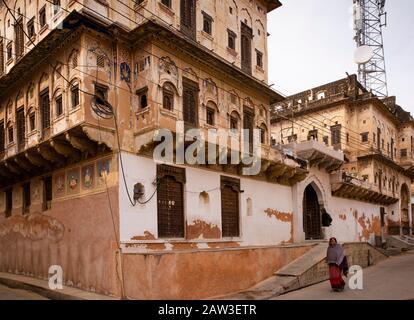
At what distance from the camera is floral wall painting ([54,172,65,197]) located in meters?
14.5

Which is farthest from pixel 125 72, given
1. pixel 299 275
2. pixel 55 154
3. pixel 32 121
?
pixel 299 275

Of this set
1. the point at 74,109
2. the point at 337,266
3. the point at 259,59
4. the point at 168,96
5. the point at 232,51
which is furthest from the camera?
the point at 259,59

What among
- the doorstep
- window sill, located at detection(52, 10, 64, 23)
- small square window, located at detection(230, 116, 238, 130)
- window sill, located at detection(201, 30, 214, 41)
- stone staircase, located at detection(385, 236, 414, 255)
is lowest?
stone staircase, located at detection(385, 236, 414, 255)

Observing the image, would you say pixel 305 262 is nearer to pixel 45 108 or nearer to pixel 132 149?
pixel 132 149

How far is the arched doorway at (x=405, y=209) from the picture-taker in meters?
37.4

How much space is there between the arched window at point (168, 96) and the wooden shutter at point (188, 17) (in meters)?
2.48

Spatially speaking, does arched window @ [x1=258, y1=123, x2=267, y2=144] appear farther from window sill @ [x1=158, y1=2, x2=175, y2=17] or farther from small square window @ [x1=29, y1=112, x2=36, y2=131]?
small square window @ [x1=29, y1=112, x2=36, y2=131]

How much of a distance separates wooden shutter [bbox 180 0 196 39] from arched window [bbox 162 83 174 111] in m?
2.48

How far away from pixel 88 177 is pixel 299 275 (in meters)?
7.78

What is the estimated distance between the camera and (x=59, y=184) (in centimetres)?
1471

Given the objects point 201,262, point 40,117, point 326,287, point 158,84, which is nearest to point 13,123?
point 40,117

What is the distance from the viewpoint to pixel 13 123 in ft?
54.7

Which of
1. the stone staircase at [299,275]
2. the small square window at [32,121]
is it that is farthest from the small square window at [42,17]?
the stone staircase at [299,275]

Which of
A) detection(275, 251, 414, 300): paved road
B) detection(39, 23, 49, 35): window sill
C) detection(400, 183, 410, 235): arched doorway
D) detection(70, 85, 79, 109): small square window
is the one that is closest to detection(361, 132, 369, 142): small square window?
detection(400, 183, 410, 235): arched doorway
